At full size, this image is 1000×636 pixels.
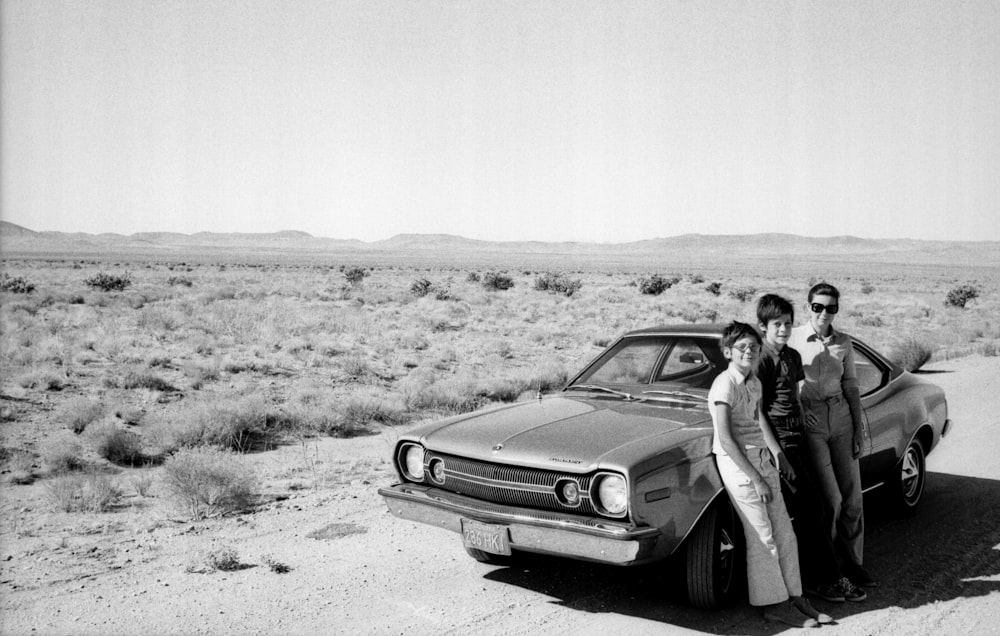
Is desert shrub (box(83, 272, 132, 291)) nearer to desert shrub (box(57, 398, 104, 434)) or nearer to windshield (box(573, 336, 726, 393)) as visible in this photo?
desert shrub (box(57, 398, 104, 434))

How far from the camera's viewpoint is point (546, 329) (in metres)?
23.4

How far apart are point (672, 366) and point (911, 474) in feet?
6.95

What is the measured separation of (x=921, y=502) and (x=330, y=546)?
15.6 ft

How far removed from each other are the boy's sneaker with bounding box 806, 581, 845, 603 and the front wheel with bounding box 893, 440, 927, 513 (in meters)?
1.64

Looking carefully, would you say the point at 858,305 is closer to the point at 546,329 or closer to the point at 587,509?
the point at 546,329

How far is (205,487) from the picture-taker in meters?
7.11

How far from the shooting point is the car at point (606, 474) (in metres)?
4.27

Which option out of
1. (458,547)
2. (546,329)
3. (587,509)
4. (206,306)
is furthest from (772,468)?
(206,306)

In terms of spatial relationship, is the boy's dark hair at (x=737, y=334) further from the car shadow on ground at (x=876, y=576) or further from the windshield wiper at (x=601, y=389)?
the car shadow on ground at (x=876, y=576)

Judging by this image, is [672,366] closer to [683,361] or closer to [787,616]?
[683,361]

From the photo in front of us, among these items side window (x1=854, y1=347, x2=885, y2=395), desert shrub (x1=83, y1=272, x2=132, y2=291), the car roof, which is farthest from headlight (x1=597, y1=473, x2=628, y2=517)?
desert shrub (x1=83, y1=272, x2=132, y2=291)

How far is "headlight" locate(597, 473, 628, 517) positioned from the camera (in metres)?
4.27

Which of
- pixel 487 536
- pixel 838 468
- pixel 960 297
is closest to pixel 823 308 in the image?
pixel 838 468

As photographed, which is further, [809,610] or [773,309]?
[773,309]
